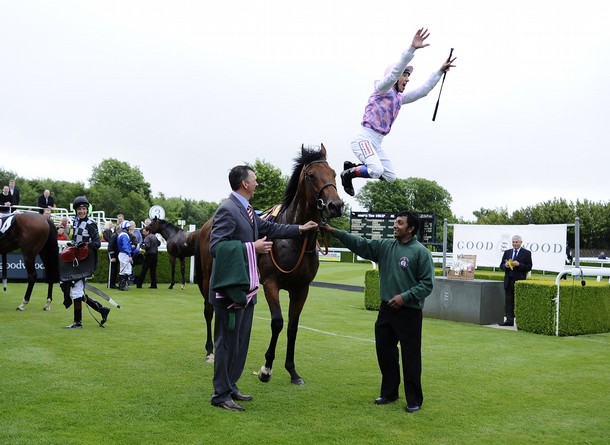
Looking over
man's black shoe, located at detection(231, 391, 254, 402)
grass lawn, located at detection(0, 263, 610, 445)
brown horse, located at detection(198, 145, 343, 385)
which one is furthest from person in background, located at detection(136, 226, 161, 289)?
man's black shoe, located at detection(231, 391, 254, 402)

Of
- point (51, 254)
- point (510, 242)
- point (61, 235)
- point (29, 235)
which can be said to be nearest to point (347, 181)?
point (29, 235)

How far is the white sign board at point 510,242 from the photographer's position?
1302 cm

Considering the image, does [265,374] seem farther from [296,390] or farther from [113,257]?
[113,257]

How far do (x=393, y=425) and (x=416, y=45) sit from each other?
3.24 meters

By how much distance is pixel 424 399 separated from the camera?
5.78 m

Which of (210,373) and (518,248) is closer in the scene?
(210,373)

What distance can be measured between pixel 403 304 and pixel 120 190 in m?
76.0

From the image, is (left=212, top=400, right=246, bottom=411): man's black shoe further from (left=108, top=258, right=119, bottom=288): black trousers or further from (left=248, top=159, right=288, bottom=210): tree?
(left=248, top=159, right=288, bottom=210): tree

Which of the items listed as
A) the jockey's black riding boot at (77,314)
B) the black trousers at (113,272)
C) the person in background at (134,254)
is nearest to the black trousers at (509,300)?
the jockey's black riding boot at (77,314)

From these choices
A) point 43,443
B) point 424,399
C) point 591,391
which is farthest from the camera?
point 591,391

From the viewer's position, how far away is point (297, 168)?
632cm

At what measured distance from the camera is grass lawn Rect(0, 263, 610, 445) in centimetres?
454

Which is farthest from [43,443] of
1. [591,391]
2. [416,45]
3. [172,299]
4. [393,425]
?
[172,299]

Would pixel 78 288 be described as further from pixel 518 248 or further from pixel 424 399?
pixel 518 248
